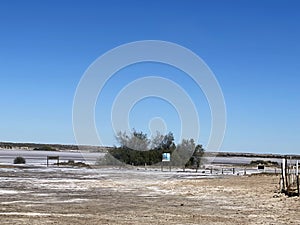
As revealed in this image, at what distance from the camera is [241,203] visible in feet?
82.4

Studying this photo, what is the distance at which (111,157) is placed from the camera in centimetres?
8100

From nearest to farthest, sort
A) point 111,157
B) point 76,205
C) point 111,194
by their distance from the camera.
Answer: point 76,205 < point 111,194 < point 111,157

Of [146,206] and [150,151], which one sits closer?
[146,206]

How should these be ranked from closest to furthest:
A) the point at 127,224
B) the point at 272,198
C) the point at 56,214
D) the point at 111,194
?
the point at 127,224 < the point at 56,214 < the point at 272,198 < the point at 111,194

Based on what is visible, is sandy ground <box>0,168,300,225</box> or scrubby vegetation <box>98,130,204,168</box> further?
scrubby vegetation <box>98,130,204,168</box>

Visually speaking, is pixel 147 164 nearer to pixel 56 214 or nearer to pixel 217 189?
pixel 217 189

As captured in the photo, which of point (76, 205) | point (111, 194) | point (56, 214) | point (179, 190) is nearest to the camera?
point (56, 214)

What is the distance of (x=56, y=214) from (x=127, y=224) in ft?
11.0

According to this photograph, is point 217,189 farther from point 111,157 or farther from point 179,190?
point 111,157

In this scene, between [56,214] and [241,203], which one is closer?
[56,214]

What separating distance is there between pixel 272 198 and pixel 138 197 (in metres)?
6.29

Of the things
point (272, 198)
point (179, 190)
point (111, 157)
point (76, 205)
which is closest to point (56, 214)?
point (76, 205)

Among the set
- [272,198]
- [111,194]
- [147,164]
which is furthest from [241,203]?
[147,164]

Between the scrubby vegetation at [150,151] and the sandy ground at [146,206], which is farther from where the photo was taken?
the scrubby vegetation at [150,151]
